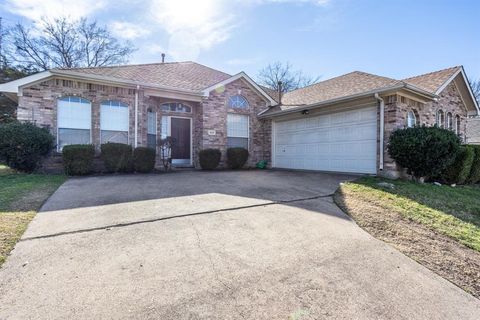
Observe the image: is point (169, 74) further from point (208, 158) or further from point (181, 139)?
point (208, 158)

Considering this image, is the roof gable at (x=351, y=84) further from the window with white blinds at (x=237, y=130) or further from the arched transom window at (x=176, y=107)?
the arched transom window at (x=176, y=107)

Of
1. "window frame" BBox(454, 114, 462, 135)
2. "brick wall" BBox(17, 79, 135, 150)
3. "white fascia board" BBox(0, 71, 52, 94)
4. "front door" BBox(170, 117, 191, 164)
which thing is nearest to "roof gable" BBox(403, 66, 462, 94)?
"window frame" BBox(454, 114, 462, 135)

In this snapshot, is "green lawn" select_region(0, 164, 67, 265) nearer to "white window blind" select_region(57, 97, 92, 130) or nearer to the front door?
"white window blind" select_region(57, 97, 92, 130)

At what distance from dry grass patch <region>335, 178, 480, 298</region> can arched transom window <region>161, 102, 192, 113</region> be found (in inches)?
302

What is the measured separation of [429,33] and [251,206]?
31.8 feet

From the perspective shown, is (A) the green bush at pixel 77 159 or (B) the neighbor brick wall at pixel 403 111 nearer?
(B) the neighbor brick wall at pixel 403 111

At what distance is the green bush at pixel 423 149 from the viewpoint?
7.80 metres

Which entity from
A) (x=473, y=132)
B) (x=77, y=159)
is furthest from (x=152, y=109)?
(x=473, y=132)

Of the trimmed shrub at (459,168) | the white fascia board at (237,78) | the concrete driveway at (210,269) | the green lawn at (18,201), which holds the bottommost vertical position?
the concrete driveway at (210,269)

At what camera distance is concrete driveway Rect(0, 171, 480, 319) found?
2.36 meters

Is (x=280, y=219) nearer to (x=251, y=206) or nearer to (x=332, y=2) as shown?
(x=251, y=206)

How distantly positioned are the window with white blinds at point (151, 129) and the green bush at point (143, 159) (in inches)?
48.4

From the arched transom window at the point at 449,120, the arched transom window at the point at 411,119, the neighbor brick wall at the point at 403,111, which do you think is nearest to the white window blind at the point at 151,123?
the neighbor brick wall at the point at 403,111

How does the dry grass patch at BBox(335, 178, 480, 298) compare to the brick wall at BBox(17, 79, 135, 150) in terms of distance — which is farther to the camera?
the brick wall at BBox(17, 79, 135, 150)
